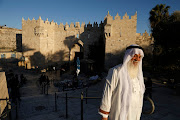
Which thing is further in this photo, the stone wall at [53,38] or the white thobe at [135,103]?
the stone wall at [53,38]

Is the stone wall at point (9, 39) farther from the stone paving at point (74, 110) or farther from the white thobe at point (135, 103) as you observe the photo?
the white thobe at point (135, 103)

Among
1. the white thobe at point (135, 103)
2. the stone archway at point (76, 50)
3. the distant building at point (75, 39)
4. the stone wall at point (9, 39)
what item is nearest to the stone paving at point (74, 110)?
the white thobe at point (135, 103)

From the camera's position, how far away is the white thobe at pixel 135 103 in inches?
76.7

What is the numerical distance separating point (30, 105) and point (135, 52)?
20.6ft

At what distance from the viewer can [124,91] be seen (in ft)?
6.05

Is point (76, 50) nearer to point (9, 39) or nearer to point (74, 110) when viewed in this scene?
point (9, 39)

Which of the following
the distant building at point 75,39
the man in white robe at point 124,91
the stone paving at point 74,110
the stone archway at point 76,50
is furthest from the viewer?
the stone archway at point 76,50

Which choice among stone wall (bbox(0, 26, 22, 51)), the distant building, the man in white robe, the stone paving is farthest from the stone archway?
the man in white robe

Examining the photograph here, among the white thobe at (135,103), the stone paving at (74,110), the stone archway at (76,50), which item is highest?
the stone archway at (76,50)

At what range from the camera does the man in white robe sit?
70.3 inches

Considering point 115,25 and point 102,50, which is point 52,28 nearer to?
point 102,50

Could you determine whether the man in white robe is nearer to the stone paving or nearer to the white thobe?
the white thobe

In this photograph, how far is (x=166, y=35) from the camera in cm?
885

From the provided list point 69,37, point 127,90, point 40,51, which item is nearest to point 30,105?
point 127,90
